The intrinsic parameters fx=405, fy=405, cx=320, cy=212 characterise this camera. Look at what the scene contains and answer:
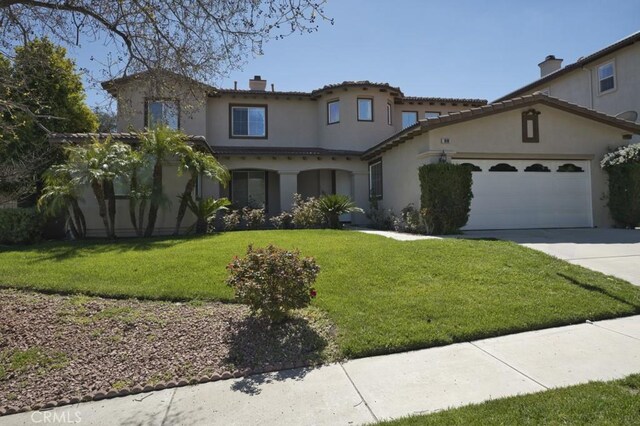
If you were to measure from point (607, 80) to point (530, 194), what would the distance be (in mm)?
8848

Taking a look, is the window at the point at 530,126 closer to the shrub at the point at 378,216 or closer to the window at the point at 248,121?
the shrub at the point at 378,216

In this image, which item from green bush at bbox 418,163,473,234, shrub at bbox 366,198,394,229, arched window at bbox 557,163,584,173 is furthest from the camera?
shrub at bbox 366,198,394,229

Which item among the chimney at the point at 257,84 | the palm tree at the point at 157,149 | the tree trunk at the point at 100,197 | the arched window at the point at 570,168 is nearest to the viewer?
the tree trunk at the point at 100,197

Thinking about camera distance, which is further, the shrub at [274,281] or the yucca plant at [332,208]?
the yucca plant at [332,208]

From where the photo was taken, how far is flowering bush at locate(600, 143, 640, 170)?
13.7 meters

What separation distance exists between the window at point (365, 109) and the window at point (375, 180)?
238cm

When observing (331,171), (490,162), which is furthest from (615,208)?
(331,171)

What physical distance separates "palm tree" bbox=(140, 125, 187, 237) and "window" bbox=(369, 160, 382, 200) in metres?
8.63

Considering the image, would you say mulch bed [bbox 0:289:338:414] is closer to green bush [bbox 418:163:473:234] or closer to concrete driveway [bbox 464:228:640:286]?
concrete driveway [bbox 464:228:640:286]

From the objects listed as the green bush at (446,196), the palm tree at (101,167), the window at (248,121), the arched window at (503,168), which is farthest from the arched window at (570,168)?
the palm tree at (101,167)

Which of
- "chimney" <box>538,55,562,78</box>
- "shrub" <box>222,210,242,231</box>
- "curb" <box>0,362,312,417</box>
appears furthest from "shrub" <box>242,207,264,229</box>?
"chimney" <box>538,55,562,78</box>

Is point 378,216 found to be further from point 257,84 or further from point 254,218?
point 257,84

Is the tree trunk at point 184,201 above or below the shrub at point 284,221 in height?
above

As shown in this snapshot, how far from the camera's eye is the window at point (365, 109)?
19656 mm
